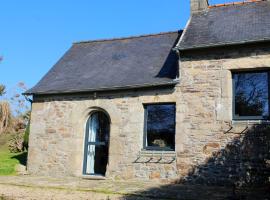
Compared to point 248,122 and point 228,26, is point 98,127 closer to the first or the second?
point 248,122

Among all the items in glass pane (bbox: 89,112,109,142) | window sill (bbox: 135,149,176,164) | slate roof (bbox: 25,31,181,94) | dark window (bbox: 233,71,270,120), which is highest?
slate roof (bbox: 25,31,181,94)

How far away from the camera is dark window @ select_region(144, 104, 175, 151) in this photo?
10.1 m

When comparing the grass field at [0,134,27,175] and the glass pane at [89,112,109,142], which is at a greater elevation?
the glass pane at [89,112,109,142]

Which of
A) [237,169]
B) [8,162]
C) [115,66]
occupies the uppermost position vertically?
[115,66]

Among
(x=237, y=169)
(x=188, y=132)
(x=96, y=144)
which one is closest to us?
(x=237, y=169)

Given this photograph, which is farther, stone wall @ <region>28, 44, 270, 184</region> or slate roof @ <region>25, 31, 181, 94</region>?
slate roof @ <region>25, 31, 181, 94</region>

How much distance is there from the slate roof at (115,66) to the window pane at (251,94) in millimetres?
1911

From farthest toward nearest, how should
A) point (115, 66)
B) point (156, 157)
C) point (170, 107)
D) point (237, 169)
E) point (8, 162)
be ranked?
point (8, 162) < point (115, 66) < point (170, 107) < point (156, 157) < point (237, 169)

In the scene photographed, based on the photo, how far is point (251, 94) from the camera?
30.3 feet

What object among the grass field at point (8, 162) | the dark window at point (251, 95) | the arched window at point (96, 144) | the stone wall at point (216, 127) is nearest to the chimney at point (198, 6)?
the stone wall at point (216, 127)

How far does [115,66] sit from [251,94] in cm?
509

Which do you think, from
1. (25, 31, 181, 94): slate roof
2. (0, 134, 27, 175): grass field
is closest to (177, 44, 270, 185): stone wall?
(25, 31, 181, 94): slate roof

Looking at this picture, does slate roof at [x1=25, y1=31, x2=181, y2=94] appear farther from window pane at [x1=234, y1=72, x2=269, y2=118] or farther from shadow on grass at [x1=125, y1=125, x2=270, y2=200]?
shadow on grass at [x1=125, y1=125, x2=270, y2=200]

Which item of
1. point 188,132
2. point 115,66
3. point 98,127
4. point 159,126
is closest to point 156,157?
point 159,126
